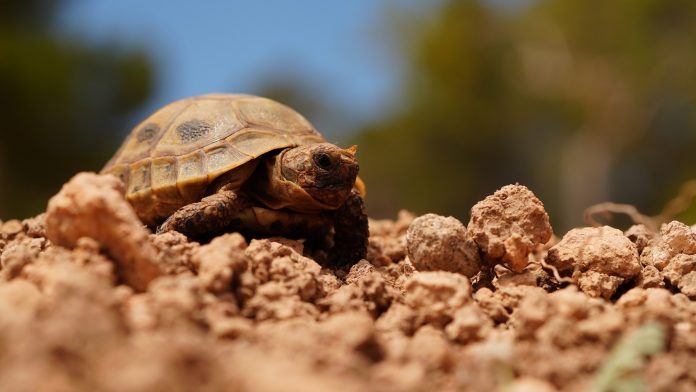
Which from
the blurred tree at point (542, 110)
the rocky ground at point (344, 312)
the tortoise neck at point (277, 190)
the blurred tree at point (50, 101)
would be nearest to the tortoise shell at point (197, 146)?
the tortoise neck at point (277, 190)

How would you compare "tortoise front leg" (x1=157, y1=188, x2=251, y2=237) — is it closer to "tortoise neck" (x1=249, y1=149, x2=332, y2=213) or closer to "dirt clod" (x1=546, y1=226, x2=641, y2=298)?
"tortoise neck" (x1=249, y1=149, x2=332, y2=213)

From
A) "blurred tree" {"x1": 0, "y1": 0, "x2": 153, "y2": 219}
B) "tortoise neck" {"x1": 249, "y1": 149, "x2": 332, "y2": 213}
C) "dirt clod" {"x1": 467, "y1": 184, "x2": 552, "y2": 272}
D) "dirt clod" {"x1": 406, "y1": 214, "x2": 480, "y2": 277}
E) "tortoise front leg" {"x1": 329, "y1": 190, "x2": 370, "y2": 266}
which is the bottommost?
"dirt clod" {"x1": 406, "y1": 214, "x2": 480, "y2": 277}

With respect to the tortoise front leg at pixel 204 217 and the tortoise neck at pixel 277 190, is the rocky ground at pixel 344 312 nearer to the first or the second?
the tortoise front leg at pixel 204 217

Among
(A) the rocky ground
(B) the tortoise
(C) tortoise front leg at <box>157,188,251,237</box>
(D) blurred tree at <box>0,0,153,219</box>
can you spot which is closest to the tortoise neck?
(B) the tortoise

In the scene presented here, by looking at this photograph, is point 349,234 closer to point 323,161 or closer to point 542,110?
point 323,161

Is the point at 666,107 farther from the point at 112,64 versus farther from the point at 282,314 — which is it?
the point at 282,314

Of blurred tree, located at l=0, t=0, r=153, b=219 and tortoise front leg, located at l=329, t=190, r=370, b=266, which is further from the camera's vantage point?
blurred tree, located at l=0, t=0, r=153, b=219

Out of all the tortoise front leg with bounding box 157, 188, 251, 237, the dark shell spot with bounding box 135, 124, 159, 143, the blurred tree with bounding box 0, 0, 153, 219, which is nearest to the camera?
the tortoise front leg with bounding box 157, 188, 251, 237
